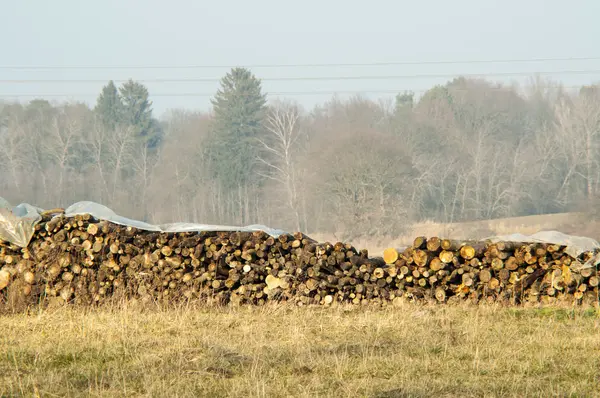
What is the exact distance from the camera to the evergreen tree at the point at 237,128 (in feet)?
194

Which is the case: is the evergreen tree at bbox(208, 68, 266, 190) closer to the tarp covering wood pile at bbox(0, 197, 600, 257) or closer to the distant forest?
the distant forest

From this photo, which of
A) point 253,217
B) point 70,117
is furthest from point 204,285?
point 70,117

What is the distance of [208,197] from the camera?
59.8 meters

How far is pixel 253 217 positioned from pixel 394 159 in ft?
46.1

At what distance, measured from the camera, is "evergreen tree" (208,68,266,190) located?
59.0 metres

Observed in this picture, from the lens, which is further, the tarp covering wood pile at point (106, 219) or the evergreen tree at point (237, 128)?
the evergreen tree at point (237, 128)

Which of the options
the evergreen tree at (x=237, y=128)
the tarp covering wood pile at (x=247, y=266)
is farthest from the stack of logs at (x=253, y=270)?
the evergreen tree at (x=237, y=128)

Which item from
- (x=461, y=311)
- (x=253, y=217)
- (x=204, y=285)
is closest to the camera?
(x=461, y=311)

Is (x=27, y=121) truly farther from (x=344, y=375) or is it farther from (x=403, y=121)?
(x=344, y=375)

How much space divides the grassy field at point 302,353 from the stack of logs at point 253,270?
2.93 ft

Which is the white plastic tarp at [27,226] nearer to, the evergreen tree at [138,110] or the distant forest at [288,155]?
the distant forest at [288,155]

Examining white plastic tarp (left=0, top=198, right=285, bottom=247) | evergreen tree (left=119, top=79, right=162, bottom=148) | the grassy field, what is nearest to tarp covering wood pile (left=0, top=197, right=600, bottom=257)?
white plastic tarp (left=0, top=198, right=285, bottom=247)

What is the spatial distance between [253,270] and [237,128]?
165ft

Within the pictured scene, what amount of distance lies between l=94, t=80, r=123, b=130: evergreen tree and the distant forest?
10 centimetres
